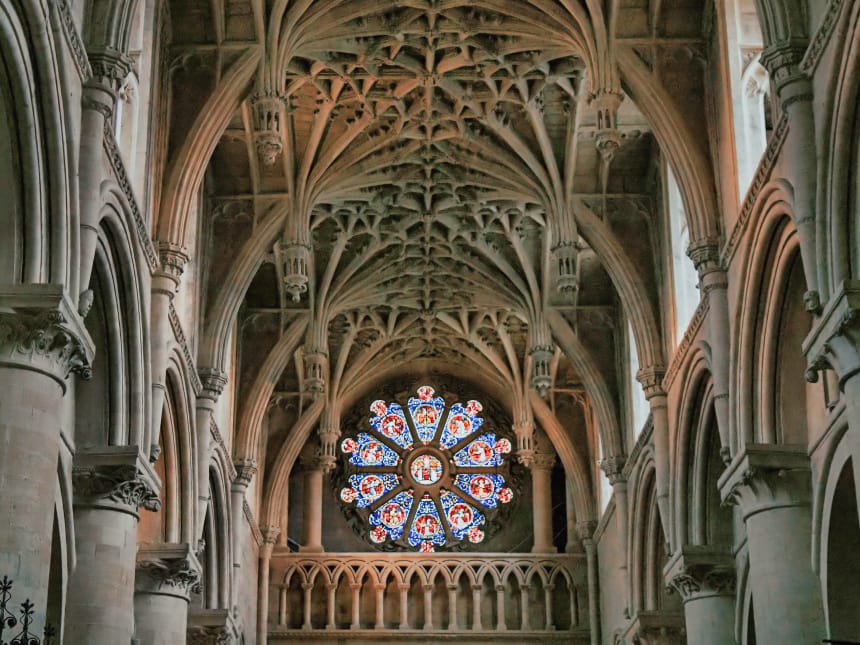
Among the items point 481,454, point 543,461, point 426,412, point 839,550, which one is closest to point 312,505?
point 426,412

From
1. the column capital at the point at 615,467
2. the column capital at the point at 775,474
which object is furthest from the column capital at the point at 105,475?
the column capital at the point at 615,467

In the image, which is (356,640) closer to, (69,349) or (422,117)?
(422,117)

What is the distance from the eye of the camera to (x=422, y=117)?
87.3ft

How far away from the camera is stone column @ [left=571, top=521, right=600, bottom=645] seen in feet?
108

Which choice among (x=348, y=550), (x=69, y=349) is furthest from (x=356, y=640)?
(x=69, y=349)

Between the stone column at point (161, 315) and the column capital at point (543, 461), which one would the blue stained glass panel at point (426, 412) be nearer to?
the column capital at point (543, 461)

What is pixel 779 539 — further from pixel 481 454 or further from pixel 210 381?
pixel 481 454

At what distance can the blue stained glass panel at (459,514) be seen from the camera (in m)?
36.0

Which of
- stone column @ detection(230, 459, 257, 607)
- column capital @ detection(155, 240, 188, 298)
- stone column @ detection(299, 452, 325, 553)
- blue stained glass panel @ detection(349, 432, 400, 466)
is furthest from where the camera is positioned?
blue stained glass panel @ detection(349, 432, 400, 466)

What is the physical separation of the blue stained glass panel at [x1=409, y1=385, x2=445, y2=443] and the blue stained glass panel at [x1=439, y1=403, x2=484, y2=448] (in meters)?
0.27

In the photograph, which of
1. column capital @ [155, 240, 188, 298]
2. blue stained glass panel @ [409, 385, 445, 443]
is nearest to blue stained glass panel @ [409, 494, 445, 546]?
blue stained glass panel @ [409, 385, 445, 443]

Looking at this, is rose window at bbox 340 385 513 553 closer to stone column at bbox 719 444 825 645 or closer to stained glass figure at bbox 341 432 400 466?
stained glass figure at bbox 341 432 400 466

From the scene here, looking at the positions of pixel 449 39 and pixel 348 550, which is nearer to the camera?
pixel 449 39

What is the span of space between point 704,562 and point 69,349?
11362 mm
